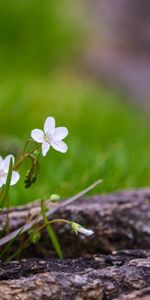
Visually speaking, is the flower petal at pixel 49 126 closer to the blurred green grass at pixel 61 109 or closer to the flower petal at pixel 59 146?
the flower petal at pixel 59 146

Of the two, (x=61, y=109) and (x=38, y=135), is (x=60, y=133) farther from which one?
(x=61, y=109)

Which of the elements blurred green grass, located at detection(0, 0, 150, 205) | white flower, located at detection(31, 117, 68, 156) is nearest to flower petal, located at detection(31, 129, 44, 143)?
white flower, located at detection(31, 117, 68, 156)

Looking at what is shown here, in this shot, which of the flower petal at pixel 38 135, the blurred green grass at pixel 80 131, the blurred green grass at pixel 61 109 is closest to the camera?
the flower petal at pixel 38 135

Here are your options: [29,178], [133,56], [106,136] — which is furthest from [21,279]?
[133,56]

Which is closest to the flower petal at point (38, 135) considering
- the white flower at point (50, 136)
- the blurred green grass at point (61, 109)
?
the white flower at point (50, 136)

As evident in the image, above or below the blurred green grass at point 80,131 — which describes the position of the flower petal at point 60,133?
below

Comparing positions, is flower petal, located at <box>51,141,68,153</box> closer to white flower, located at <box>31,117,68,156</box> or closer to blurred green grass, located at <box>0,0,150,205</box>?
white flower, located at <box>31,117,68,156</box>

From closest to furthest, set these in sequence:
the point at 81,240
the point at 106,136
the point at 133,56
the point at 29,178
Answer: the point at 29,178 < the point at 81,240 < the point at 106,136 < the point at 133,56

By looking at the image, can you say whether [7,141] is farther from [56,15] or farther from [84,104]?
[56,15]
